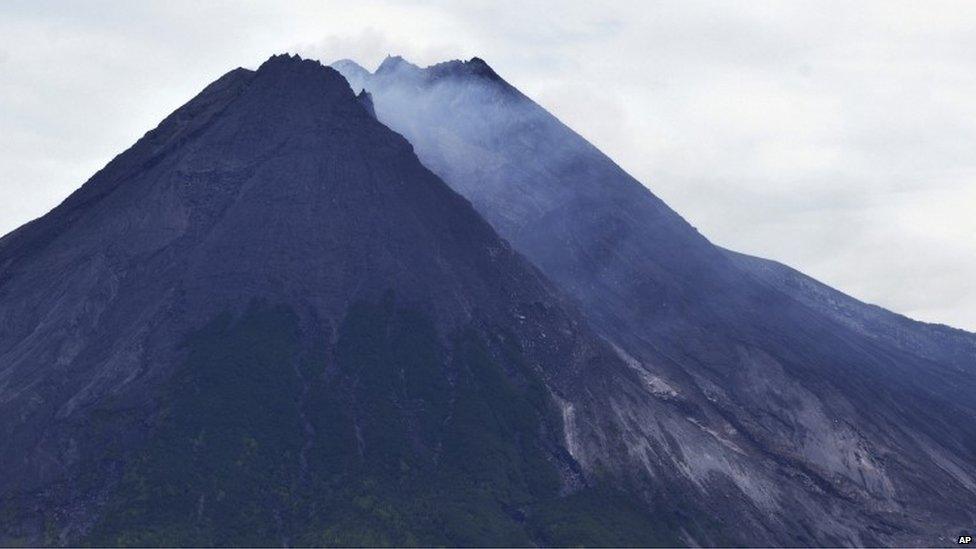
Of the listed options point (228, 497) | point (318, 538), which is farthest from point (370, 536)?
point (228, 497)

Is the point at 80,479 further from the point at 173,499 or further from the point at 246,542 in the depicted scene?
the point at 246,542

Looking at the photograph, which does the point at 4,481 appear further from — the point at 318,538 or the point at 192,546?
the point at 318,538

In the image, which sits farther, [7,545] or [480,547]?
[480,547]

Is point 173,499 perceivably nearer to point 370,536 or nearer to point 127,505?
point 127,505

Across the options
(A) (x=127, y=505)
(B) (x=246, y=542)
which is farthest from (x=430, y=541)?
(A) (x=127, y=505)

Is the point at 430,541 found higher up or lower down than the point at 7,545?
higher up

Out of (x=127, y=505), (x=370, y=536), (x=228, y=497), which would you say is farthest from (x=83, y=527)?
(x=370, y=536)

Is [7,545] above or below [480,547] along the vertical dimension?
below

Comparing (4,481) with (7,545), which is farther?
(4,481)
